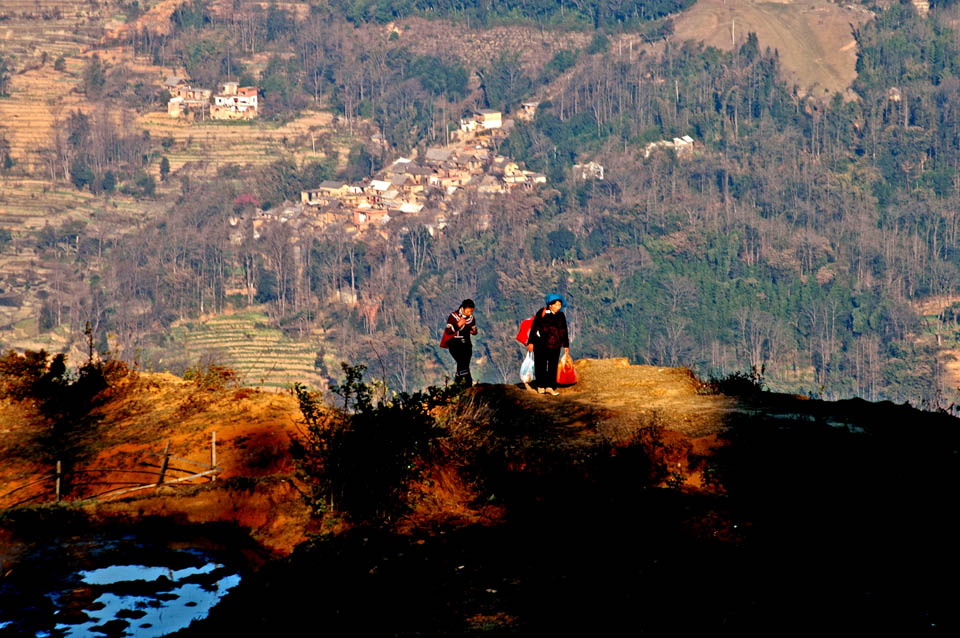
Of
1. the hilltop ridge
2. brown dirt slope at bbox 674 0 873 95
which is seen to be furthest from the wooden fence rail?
brown dirt slope at bbox 674 0 873 95

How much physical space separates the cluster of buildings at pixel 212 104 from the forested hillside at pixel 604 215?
7.01m

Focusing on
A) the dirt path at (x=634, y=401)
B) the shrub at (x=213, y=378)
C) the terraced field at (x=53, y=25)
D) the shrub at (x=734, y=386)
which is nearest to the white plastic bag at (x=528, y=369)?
the dirt path at (x=634, y=401)

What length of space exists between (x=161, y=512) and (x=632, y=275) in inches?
4120

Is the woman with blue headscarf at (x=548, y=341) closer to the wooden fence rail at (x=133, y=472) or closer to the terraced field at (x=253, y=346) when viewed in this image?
the wooden fence rail at (x=133, y=472)

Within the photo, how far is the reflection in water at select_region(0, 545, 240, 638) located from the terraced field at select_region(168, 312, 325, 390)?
7406 centimetres

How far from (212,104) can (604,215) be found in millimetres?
48343

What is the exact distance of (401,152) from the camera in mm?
144375

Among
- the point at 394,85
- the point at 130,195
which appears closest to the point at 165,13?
the point at 394,85

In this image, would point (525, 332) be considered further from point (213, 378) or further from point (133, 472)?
point (133, 472)

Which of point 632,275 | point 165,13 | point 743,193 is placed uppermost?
point 165,13

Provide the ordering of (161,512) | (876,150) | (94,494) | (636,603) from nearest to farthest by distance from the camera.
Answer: (636,603) → (161,512) → (94,494) → (876,150)

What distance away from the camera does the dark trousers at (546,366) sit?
14117 millimetres

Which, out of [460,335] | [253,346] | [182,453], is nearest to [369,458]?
[182,453]

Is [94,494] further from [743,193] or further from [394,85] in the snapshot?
[394,85]
